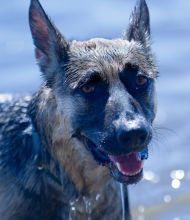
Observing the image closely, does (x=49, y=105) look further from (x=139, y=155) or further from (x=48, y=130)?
(x=139, y=155)

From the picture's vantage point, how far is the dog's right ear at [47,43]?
8.52 m

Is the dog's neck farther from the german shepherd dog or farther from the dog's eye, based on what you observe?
the dog's eye

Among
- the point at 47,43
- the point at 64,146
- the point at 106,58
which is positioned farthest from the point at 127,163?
the point at 47,43

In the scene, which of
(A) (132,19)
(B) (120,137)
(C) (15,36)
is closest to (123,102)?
(B) (120,137)

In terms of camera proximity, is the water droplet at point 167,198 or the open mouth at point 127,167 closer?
the open mouth at point 127,167

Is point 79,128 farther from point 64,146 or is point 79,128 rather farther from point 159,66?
point 159,66

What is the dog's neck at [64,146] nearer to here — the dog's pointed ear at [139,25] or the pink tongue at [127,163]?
the pink tongue at [127,163]

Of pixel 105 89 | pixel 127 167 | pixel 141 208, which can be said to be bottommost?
pixel 141 208

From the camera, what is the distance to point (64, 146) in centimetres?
851

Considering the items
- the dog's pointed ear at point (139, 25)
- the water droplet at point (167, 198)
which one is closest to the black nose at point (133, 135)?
the dog's pointed ear at point (139, 25)

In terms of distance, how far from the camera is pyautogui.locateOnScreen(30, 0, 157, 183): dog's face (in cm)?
810

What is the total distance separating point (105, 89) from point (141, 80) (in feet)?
0.93

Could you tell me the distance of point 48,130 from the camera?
8484mm

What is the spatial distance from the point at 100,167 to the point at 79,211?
1.35 feet
